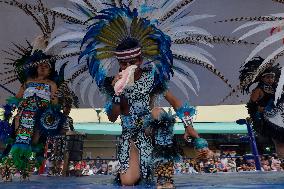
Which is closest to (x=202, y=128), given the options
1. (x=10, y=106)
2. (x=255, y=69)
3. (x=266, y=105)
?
(x=266, y=105)

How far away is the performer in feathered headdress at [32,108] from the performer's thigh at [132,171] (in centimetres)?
158

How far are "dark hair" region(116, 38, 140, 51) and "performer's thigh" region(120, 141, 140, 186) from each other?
784 mm

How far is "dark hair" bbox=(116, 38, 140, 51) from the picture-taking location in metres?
3.28

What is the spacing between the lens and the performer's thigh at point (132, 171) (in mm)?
3346

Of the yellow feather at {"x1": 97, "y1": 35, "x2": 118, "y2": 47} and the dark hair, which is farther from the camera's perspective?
the yellow feather at {"x1": 97, "y1": 35, "x2": 118, "y2": 47}

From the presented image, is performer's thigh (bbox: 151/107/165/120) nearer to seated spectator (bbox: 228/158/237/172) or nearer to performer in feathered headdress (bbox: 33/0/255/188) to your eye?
performer in feathered headdress (bbox: 33/0/255/188)

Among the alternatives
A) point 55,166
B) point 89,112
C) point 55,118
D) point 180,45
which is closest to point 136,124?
point 180,45

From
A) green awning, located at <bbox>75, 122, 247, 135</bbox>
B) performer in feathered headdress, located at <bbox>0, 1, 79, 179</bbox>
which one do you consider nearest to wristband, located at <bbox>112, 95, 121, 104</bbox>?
performer in feathered headdress, located at <bbox>0, 1, 79, 179</bbox>

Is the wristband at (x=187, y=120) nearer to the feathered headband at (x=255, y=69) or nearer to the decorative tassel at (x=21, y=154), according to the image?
the feathered headband at (x=255, y=69)

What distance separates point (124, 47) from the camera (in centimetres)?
329

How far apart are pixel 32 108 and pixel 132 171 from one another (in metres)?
1.82

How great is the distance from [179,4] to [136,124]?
1149 millimetres

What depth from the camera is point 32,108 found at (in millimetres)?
4660

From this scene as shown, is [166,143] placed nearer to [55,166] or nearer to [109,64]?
[109,64]
